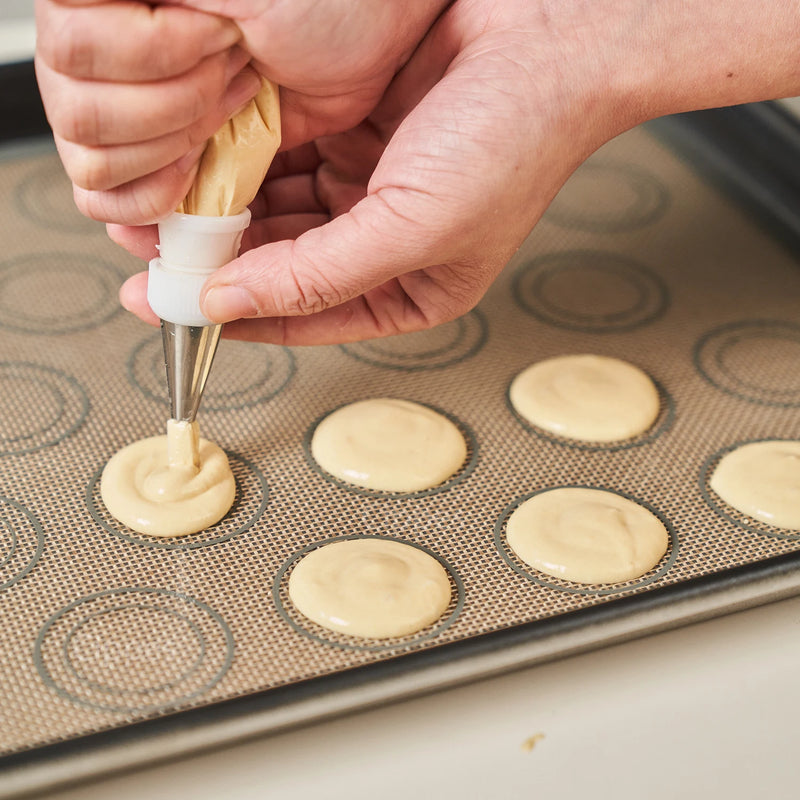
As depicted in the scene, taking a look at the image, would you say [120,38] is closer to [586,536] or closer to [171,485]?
[171,485]

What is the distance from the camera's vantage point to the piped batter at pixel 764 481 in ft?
2.67

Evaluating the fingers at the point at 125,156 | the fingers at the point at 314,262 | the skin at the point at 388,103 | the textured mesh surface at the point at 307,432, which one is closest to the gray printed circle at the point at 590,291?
the textured mesh surface at the point at 307,432

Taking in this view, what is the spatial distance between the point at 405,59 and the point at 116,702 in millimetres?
531

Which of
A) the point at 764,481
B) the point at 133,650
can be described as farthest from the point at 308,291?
the point at 764,481

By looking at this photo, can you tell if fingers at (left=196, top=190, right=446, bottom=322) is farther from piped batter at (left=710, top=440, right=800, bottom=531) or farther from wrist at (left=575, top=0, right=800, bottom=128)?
piped batter at (left=710, top=440, right=800, bottom=531)

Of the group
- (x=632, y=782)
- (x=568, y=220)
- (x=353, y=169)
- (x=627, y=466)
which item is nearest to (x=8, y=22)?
(x=353, y=169)

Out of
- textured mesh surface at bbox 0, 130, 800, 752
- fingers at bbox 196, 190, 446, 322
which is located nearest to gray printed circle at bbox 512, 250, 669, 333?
textured mesh surface at bbox 0, 130, 800, 752

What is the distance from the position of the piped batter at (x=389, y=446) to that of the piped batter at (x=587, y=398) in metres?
0.08

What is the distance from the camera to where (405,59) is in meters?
0.86

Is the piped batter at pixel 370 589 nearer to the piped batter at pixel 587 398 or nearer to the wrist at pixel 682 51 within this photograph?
the piped batter at pixel 587 398

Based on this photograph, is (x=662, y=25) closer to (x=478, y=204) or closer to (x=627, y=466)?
(x=478, y=204)

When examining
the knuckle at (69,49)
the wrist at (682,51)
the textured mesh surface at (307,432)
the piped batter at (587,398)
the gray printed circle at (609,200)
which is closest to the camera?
the knuckle at (69,49)

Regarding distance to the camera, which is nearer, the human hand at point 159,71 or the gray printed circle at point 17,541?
the human hand at point 159,71

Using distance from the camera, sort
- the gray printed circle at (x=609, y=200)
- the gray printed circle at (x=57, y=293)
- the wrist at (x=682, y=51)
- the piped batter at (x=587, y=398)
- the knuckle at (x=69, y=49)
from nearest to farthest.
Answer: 1. the knuckle at (x=69, y=49)
2. the wrist at (x=682, y=51)
3. the piped batter at (x=587, y=398)
4. the gray printed circle at (x=57, y=293)
5. the gray printed circle at (x=609, y=200)
